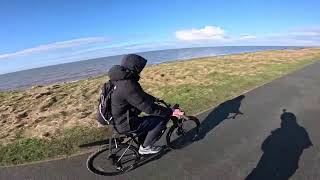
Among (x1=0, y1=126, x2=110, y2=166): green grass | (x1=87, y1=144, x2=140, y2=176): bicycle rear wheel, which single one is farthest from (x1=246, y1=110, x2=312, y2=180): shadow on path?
(x1=0, y1=126, x2=110, y2=166): green grass

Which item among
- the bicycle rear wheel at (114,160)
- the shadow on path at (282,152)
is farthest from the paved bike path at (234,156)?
the bicycle rear wheel at (114,160)

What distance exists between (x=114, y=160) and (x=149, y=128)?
0.97 metres

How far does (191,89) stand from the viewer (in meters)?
17.5

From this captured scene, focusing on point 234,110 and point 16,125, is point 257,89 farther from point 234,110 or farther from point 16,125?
point 16,125

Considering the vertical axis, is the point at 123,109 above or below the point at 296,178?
above

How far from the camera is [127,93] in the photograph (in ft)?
22.9

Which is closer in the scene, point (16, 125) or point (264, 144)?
point (264, 144)

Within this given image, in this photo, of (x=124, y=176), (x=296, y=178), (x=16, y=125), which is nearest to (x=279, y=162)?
(x=296, y=178)

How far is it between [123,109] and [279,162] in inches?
132

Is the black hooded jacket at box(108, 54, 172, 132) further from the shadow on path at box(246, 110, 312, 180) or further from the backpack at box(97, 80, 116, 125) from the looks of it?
the shadow on path at box(246, 110, 312, 180)

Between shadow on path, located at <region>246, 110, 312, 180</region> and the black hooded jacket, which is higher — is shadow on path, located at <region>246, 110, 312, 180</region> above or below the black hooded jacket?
below

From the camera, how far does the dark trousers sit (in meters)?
7.71

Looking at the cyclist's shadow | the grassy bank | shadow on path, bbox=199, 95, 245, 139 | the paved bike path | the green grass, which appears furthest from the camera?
shadow on path, bbox=199, 95, 245, 139

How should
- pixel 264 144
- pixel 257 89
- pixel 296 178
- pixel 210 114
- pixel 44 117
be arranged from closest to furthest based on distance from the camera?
1. pixel 296 178
2. pixel 264 144
3. pixel 210 114
4. pixel 44 117
5. pixel 257 89
